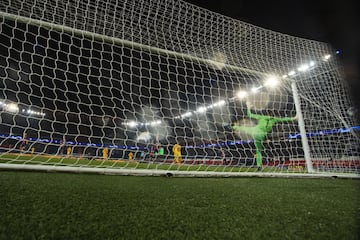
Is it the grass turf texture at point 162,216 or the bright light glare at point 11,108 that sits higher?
the bright light glare at point 11,108

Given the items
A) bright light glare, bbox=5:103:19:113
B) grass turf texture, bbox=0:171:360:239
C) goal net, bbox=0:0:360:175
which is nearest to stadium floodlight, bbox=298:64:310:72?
goal net, bbox=0:0:360:175

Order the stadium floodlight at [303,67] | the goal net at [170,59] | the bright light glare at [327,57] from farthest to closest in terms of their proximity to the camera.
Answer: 1. the bright light glare at [327,57]
2. the stadium floodlight at [303,67]
3. the goal net at [170,59]

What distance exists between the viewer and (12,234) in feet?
2.17

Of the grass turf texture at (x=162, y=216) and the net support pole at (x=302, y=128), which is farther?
the net support pole at (x=302, y=128)

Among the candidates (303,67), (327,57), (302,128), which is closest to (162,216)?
(302,128)

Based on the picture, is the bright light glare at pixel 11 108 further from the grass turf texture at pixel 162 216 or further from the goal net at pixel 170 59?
the grass turf texture at pixel 162 216

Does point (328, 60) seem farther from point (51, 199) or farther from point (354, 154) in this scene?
point (51, 199)

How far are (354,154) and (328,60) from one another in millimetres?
2173

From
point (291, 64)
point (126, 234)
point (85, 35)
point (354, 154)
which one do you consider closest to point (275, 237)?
point (126, 234)

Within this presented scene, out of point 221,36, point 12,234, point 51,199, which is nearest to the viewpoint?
point 12,234

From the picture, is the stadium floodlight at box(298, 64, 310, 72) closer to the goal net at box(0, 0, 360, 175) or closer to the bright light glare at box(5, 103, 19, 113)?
the goal net at box(0, 0, 360, 175)

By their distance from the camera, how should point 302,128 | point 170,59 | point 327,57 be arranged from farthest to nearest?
point 327,57 < point 302,128 < point 170,59

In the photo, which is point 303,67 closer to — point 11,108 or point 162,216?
point 162,216

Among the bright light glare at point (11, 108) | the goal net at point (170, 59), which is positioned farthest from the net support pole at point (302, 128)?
the bright light glare at point (11, 108)
